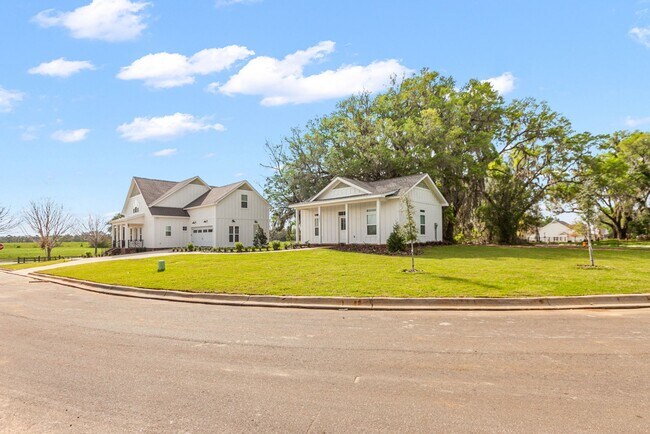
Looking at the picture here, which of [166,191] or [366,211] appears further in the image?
[166,191]

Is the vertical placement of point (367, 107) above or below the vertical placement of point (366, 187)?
above

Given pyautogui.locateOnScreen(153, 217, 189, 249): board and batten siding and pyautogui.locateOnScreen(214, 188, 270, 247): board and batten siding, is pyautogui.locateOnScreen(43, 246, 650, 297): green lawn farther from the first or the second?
pyautogui.locateOnScreen(153, 217, 189, 249): board and batten siding

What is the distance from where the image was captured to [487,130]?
33.6 m

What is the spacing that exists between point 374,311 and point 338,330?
1977mm

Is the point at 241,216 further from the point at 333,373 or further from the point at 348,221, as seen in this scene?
the point at 333,373

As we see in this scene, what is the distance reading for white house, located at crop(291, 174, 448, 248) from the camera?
2458 centimetres

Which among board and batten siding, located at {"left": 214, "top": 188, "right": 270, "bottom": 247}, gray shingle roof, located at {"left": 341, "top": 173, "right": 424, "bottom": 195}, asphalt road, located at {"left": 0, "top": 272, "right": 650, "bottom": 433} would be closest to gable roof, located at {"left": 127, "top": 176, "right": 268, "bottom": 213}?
board and batten siding, located at {"left": 214, "top": 188, "right": 270, "bottom": 247}

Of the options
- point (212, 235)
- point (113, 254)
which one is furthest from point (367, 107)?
point (113, 254)

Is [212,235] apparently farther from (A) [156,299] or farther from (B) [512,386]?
(B) [512,386]

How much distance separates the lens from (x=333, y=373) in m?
4.68

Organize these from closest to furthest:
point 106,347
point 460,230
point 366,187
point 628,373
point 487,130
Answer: point 628,373, point 106,347, point 366,187, point 487,130, point 460,230

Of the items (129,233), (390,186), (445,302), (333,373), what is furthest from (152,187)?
(333,373)

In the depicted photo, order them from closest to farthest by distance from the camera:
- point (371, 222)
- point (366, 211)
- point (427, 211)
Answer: point (371, 222), point (366, 211), point (427, 211)

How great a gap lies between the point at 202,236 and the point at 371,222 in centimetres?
1881
